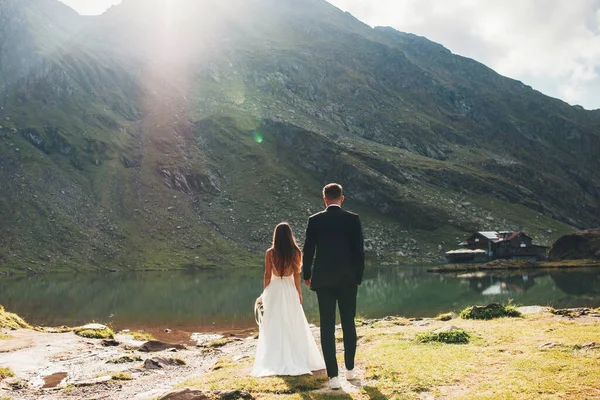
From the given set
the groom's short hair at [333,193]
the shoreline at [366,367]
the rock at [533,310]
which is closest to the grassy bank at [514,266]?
the rock at [533,310]

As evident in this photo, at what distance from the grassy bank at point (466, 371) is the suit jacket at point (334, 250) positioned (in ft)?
7.55

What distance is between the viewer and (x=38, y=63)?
173250 mm

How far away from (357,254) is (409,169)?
18829cm

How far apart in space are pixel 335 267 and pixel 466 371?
3.72 m

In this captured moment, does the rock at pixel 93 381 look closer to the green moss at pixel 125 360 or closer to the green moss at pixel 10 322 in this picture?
the green moss at pixel 125 360

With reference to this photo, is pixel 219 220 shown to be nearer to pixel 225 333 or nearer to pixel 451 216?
pixel 451 216

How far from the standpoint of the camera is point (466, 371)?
10.3m

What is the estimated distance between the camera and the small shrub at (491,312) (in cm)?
2166

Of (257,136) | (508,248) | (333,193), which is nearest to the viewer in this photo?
(333,193)

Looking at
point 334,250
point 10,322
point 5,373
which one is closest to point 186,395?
point 334,250

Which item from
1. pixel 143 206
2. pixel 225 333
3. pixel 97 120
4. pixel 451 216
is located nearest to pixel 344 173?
pixel 451 216

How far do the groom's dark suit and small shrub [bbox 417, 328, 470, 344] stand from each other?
211 inches

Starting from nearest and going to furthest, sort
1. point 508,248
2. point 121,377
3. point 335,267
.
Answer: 1. point 335,267
2. point 121,377
3. point 508,248

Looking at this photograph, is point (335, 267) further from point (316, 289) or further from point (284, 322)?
point (284, 322)
